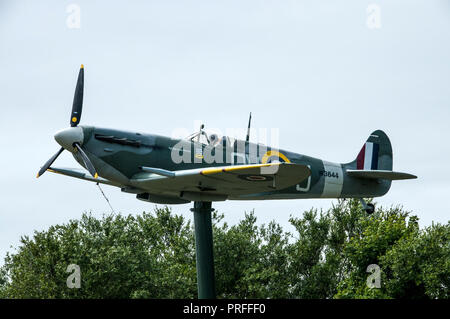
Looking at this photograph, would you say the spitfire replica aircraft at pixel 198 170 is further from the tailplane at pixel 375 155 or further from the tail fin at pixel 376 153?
the tail fin at pixel 376 153

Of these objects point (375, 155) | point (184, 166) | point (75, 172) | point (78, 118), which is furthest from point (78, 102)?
point (375, 155)

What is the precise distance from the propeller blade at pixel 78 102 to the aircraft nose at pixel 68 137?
1.31ft

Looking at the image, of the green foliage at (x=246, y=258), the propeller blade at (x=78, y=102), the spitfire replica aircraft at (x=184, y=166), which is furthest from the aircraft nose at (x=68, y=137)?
the green foliage at (x=246, y=258)

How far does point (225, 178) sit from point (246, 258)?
2577cm

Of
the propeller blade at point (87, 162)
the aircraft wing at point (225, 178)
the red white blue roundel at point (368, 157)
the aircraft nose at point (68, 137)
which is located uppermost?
the red white blue roundel at point (368, 157)

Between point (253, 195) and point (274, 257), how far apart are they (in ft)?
80.4

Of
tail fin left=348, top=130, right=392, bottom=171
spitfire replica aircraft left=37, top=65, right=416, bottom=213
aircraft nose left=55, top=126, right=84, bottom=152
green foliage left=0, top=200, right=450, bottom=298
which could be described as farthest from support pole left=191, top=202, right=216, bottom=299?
green foliage left=0, top=200, right=450, bottom=298

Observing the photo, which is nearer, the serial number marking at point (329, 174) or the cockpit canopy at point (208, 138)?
the cockpit canopy at point (208, 138)

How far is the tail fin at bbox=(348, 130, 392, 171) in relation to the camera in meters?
24.5

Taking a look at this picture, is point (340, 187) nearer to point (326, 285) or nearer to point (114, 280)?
point (114, 280)

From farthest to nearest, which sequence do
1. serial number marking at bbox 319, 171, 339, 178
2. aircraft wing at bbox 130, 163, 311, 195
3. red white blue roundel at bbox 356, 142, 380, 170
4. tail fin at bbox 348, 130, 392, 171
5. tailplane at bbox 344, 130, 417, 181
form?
tail fin at bbox 348, 130, 392, 171, red white blue roundel at bbox 356, 142, 380, 170, tailplane at bbox 344, 130, 417, 181, serial number marking at bbox 319, 171, 339, 178, aircraft wing at bbox 130, 163, 311, 195

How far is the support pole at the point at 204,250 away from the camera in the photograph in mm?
20344

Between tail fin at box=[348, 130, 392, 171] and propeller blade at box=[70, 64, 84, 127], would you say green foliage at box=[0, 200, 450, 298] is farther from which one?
propeller blade at box=[70, 64, 84, 127]
